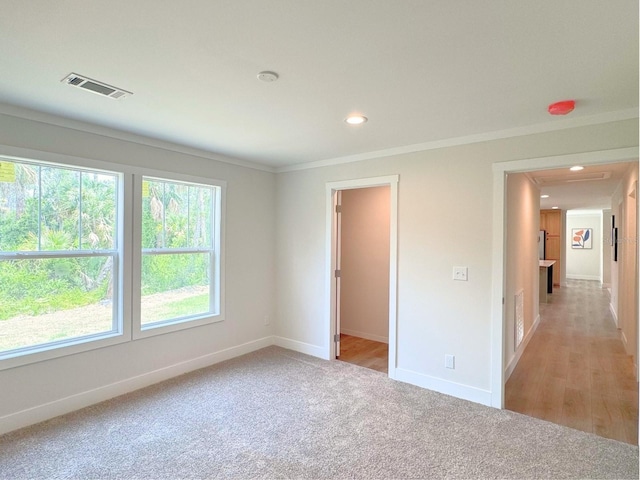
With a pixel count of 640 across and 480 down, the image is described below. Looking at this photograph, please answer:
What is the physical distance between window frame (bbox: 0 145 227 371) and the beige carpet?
520 millimetres

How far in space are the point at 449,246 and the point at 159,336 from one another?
3020 millimetres

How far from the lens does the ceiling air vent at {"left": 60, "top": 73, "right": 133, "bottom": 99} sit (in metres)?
2.12

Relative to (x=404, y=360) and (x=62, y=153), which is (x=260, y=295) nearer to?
Result: (x=404, y=360)

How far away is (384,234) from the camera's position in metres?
5.13

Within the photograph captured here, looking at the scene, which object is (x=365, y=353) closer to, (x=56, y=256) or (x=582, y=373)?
(x=582, y=373)

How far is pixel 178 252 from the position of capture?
3.81 meters

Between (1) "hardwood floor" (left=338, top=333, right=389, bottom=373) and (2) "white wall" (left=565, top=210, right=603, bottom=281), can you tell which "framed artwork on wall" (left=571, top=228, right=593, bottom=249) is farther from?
(1) "hardwood floor" (left=338, top=333, right=389, bottom=373)

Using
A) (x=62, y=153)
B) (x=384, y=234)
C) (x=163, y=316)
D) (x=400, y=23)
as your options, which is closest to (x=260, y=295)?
(x=163, y=316)

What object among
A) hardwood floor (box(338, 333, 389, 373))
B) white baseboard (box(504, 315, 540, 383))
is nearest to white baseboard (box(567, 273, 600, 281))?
white baseboard (box(504, 315, 540, 383))

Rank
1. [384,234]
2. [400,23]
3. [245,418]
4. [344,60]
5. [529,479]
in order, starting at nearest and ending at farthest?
[400,23] → [344,60] → [529,479] → [245,418] → [384,234]

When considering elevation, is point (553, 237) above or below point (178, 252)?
above

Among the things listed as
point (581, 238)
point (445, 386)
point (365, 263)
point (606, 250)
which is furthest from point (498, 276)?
point (581, 238)

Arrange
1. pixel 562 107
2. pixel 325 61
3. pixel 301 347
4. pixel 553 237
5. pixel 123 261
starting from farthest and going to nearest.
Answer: pixel 553 237 < pixel 301 347 < pixel 123 261 < pixel 562 107 < pixel 325 61

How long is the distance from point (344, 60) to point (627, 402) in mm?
3841
